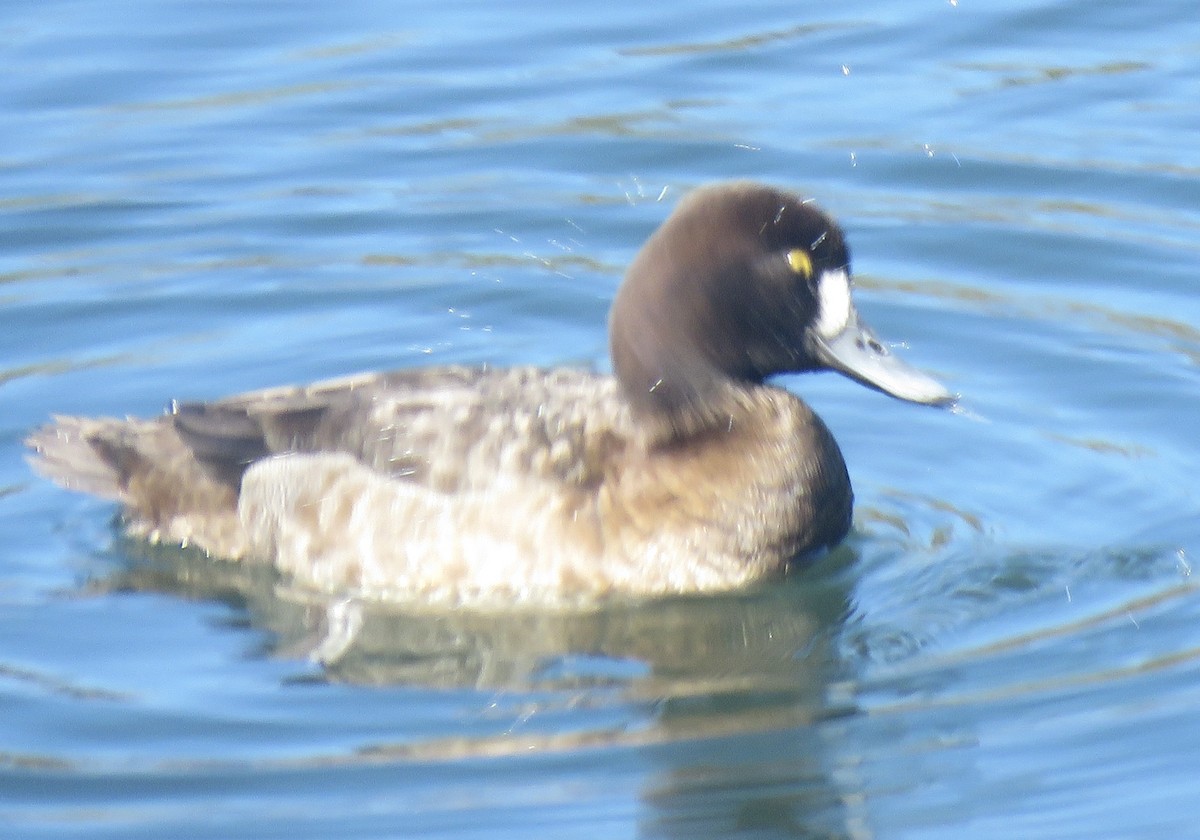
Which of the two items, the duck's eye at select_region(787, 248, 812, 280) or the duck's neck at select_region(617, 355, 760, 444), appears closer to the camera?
the duck's eye at select_region(787, 248, 812, 280)

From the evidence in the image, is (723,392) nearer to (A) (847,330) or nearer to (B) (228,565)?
(A) (847,330)

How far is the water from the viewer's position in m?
5.51

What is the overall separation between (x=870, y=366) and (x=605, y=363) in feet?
6.69

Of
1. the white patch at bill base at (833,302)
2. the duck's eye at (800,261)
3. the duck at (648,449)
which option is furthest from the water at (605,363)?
the duck's eye at (800,261)

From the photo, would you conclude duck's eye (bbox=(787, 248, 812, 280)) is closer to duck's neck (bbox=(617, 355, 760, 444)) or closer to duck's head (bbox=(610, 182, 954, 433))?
duck's head (bbox=(610, 182, 954, 433))

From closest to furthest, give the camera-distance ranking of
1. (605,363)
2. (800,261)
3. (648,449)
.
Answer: (800,261) → (648,449) → (605,363)

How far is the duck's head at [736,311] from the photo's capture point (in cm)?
633

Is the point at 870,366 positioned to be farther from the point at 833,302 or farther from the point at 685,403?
the point at 685,403

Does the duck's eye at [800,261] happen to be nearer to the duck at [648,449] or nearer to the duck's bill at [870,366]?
the duck at [648,449]

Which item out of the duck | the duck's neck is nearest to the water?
the duck

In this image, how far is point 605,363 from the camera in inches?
330

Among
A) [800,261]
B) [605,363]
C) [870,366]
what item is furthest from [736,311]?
[605,363]

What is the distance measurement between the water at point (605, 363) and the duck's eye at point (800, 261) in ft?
3.21

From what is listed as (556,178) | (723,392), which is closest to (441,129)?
(556,178)
